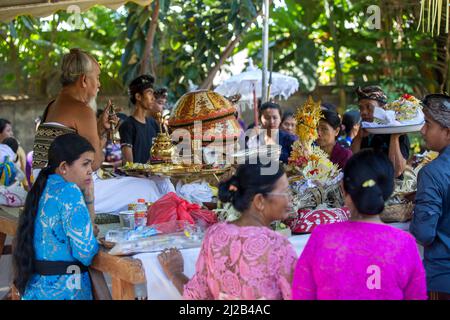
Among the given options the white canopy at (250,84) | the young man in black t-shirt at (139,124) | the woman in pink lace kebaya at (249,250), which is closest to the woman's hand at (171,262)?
the woman in pink lace kebaya at (249,250)

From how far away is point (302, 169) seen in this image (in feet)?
10.7

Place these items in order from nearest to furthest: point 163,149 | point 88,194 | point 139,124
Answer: point 88,194 < point 163,149 < point 139,124

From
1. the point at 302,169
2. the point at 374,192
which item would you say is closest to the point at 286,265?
the point at 374,192

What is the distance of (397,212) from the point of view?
3084 mm

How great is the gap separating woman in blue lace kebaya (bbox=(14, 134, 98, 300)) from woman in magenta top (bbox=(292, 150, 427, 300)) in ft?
3.39

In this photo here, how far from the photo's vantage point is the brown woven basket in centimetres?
307

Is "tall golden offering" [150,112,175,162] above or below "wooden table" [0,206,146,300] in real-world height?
above

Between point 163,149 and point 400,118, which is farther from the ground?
point 400,118

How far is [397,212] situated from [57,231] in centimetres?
161

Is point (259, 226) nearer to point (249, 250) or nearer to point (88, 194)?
point (249, 250)

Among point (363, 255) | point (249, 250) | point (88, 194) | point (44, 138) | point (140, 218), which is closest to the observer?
point (363, 255)

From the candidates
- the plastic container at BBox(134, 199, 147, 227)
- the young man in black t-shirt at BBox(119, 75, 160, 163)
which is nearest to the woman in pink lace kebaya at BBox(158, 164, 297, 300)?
the plastic container at BBox(134, 199, 147, 227)

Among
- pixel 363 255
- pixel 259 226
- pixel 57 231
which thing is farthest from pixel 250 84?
pixel 363 255

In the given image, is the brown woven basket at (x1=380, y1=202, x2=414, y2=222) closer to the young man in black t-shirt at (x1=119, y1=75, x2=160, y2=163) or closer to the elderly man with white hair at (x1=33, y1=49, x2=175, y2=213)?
the elderly man with white hair at (x1=33, y1=49, x2=175, y2=213)
